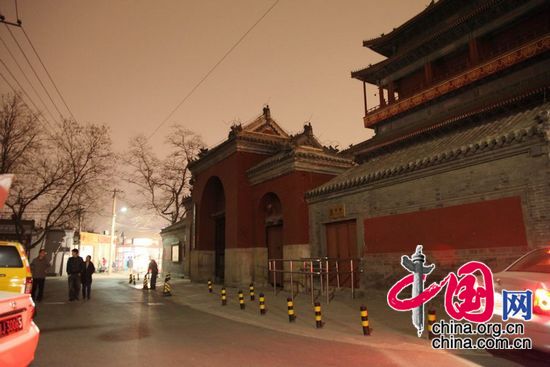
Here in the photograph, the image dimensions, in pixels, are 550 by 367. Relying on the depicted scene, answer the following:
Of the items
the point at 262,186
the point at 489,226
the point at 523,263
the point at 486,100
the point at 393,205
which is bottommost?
the point at 523,263

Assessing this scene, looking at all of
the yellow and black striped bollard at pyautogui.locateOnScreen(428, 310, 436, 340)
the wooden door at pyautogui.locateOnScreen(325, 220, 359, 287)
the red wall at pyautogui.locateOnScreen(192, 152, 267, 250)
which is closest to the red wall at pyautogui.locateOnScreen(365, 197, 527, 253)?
the wooden door at pyautogui.locateOnScreen(325, 220, 359, 287)

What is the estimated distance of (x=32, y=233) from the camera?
3167 cm

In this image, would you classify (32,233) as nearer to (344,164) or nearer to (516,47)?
(344,164)

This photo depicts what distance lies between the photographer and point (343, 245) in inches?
566

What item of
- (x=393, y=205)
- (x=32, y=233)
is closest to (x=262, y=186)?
(x=393, y=205)

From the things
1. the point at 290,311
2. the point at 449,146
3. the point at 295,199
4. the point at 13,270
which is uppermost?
the point at 449,146

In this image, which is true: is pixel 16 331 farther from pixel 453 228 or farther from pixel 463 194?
pixel 463 194

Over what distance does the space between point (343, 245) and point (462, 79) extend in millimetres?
7826

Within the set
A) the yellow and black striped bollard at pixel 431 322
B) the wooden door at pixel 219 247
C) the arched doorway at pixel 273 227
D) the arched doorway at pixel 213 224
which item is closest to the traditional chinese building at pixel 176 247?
the arched doorway at pixel 213 224

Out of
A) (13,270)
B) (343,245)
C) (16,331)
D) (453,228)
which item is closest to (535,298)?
Result: (16,331)

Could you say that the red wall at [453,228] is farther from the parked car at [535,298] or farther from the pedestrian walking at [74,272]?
the pedestrian walking at [74,272]

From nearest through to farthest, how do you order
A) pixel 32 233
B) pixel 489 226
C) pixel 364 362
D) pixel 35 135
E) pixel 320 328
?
pixel 364 362 → pixel 320 328 → pixel 489 226 → pixel 35 135 → pixel 32 233

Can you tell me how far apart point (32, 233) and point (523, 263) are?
35536mm

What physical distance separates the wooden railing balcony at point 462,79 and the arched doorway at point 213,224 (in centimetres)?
1012
